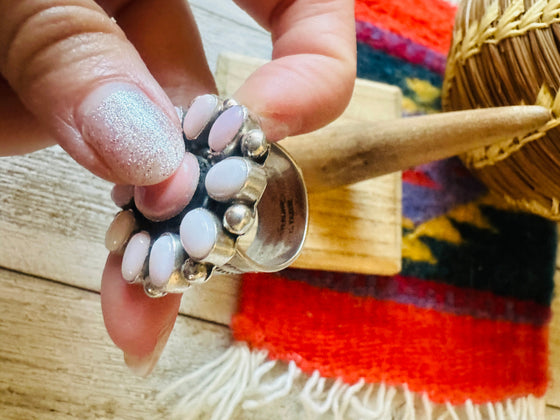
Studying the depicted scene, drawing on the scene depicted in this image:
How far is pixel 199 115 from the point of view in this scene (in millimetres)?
296

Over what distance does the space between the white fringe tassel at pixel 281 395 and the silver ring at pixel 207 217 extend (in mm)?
135

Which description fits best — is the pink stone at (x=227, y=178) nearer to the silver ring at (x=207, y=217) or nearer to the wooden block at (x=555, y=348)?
the silver ring at (x=207, y=217)

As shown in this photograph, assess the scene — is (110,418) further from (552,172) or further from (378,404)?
(552,172)

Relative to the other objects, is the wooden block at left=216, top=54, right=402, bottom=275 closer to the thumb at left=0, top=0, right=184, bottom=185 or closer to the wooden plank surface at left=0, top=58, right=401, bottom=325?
the wooden plank surface at left=0, top=58, right=401, bottom=325

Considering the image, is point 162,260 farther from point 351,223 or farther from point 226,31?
point 226,31

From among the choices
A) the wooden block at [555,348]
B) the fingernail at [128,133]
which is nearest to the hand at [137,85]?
the fingernail at [128,133]

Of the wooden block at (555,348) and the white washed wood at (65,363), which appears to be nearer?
the white washed wood at (65,363)

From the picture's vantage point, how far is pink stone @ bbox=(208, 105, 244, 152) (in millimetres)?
281

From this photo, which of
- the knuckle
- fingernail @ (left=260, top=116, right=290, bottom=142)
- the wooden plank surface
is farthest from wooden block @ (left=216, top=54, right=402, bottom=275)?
the knuckle

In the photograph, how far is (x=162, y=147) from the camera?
0.86 ft

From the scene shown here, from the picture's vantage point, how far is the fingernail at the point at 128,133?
0.25m

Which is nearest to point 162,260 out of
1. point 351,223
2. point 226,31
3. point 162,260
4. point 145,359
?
point 162,260

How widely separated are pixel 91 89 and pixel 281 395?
0.90 ft

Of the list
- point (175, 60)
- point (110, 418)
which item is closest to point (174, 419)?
point (110, 418)
